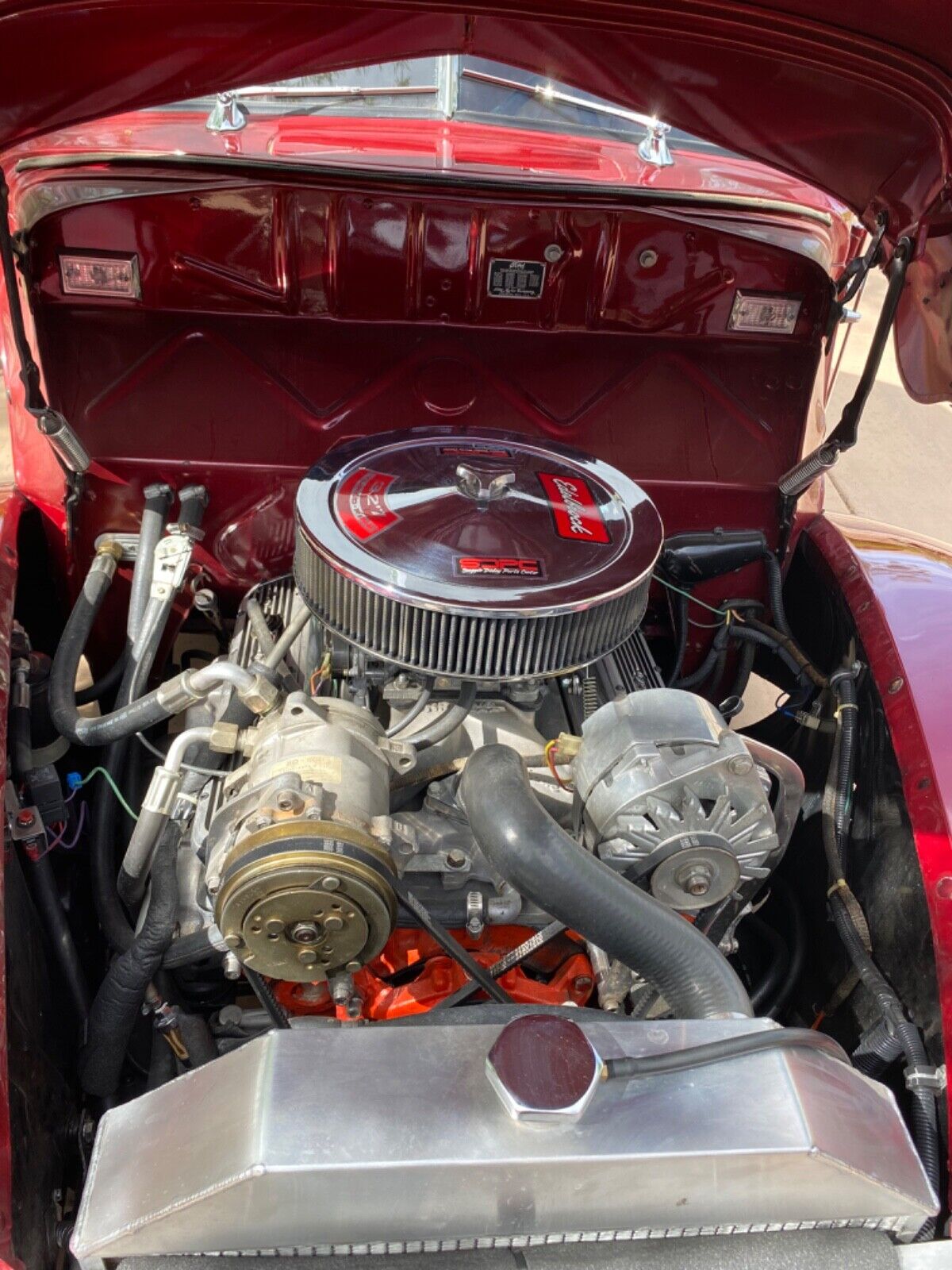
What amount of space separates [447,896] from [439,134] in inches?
49.5

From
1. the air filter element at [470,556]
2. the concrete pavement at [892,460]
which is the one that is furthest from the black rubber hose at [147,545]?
the concrete pavement at [892,460]

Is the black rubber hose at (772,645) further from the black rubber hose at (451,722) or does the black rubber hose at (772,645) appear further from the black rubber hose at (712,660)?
the black rubber hose at (451,722)

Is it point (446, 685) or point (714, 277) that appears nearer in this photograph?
point (446, 685)

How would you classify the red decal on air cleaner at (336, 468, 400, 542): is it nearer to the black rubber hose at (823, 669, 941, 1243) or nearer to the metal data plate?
the metal data plate

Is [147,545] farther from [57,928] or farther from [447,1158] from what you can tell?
[447,1158]

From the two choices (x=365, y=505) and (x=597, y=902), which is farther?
(x=365, y=505)

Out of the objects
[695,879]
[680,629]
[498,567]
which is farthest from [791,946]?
[498,567]

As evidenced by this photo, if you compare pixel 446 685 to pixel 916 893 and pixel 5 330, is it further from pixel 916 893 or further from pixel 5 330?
pixel 5 330

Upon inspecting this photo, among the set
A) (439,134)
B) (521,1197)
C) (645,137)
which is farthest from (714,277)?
(521,1197)

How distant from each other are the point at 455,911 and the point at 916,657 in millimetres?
801

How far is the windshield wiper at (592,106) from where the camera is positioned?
5.56 feet

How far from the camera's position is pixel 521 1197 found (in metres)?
0.87

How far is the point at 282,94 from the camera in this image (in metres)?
1.70

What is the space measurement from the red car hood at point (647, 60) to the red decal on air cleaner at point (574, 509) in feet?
1.56
